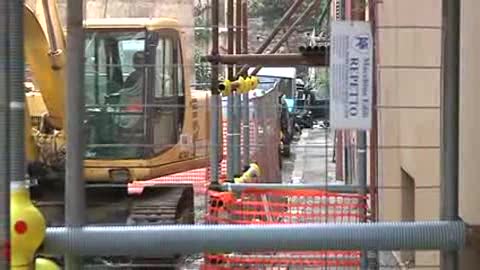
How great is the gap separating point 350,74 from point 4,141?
1.30m

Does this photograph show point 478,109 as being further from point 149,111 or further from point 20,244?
point 149,111

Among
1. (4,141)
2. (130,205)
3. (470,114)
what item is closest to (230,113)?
(130,205)

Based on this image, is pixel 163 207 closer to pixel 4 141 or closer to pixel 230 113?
pixel 230 113

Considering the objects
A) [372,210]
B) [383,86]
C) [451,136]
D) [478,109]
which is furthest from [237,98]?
[451,136]

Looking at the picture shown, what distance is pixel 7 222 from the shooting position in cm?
276

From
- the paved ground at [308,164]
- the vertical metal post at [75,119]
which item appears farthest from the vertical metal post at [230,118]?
the vertical metal post at [75,119]

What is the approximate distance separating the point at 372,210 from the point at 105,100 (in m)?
3.41

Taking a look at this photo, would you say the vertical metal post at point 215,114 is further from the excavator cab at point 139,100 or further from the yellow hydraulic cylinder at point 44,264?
the yellow hydraulic cylinder at point 44,264

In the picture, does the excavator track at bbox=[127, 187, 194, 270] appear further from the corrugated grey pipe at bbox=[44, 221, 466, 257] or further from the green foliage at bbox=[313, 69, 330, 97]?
the corrugated grey pipe at bbox=[44, 221, 466, 257]

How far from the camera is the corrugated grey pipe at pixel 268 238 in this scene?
3.08 m

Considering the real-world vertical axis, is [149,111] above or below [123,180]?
above

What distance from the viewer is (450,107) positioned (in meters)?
3.06

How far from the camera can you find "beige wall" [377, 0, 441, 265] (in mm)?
5438

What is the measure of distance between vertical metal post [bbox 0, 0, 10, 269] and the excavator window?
5.68 metres
